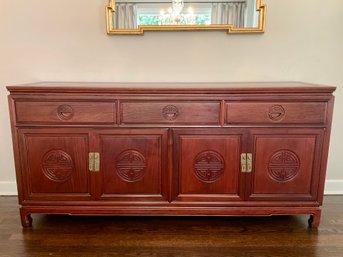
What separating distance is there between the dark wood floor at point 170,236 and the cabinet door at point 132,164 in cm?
21

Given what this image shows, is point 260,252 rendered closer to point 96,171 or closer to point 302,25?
point 96,171

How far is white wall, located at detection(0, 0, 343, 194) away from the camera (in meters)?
2.06

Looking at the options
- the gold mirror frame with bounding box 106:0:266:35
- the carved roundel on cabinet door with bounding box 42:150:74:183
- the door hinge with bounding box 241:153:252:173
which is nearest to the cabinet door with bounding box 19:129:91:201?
the carved roundel on cabinet door with bounding box 42:150:74:183

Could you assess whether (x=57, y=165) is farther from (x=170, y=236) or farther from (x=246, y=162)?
(x=246, y=162)

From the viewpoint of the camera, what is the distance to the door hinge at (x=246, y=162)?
1716mm

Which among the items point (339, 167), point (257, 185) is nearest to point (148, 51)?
point (257, 185)

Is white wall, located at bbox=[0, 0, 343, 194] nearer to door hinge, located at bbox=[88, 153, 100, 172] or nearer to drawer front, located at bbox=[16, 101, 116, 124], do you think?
drawer front, located at bbox=[16, 101, 116, 124]

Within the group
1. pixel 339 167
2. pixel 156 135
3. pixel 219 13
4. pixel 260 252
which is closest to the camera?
pixel 260 252

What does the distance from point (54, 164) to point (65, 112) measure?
327 millimetres

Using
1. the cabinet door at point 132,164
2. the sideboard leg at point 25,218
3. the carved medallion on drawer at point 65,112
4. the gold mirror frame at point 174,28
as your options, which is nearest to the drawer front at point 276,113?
the cabinet door at point 132,164

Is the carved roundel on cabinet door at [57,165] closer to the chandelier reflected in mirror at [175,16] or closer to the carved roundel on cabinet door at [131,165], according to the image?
the carved roundel on cabinet door at [131,165]

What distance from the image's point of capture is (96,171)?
174cm

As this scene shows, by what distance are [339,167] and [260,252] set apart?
117cm

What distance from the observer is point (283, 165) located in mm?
1735
